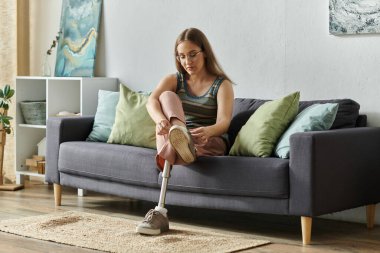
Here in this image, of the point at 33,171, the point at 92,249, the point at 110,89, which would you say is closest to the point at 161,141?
the point at 92,249

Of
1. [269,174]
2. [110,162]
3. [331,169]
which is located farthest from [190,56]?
[331,169]

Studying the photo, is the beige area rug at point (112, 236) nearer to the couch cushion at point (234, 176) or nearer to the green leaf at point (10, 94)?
the couch cushion at point (234, 176)

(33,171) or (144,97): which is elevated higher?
(144,97)

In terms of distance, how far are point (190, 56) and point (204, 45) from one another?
11 cm

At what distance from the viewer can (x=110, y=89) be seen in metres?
6.13

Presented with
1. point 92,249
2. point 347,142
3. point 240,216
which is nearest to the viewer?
point 92,249

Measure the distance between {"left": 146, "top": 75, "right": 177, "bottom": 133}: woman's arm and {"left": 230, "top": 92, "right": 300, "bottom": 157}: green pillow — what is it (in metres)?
0.43

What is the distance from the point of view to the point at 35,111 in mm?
6305

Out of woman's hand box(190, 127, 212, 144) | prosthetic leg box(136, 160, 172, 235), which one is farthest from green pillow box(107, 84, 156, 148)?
prosthetic leg box(136, 160, 172, 235)

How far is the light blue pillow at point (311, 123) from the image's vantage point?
14.2 ft

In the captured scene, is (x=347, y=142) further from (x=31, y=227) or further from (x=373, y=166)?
(x=31, y=227)

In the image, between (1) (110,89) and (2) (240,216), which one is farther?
(1) (110,89)

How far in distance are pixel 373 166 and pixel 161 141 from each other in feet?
3.90

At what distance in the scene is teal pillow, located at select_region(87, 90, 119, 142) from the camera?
543 centimetres
